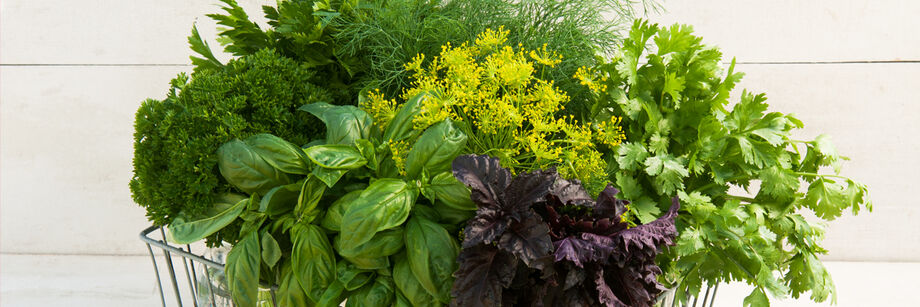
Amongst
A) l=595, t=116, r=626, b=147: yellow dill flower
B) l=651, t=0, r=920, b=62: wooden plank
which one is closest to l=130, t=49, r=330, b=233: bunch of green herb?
l=595, t=116, r=626, b=147: yellow dill flower

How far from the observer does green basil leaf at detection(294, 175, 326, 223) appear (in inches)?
32.7

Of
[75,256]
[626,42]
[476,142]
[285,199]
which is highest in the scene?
[626,42]

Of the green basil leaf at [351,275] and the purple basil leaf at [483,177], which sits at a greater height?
the purple basil leaf at [483,177]

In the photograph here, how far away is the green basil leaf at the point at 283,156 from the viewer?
86 centimetres

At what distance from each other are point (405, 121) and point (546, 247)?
29 centimetres

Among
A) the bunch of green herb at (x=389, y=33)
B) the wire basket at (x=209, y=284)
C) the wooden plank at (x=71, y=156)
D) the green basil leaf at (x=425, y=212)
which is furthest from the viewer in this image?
the wooden plank at (x=71, y=156)

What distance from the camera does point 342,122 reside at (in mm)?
914

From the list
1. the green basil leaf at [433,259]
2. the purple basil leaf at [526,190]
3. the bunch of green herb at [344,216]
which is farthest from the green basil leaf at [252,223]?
the purple basil leaf at [526,190]

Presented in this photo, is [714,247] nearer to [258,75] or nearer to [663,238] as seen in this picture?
[663,238]

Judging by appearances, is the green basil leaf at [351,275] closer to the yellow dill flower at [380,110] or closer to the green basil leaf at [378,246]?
the green basil leaf at [378,246]

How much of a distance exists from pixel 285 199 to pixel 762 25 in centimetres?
133

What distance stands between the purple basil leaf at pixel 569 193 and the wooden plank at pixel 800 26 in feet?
3.39

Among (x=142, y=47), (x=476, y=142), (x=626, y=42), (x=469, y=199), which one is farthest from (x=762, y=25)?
(x=142, y=47)

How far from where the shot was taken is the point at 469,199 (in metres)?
0.81
